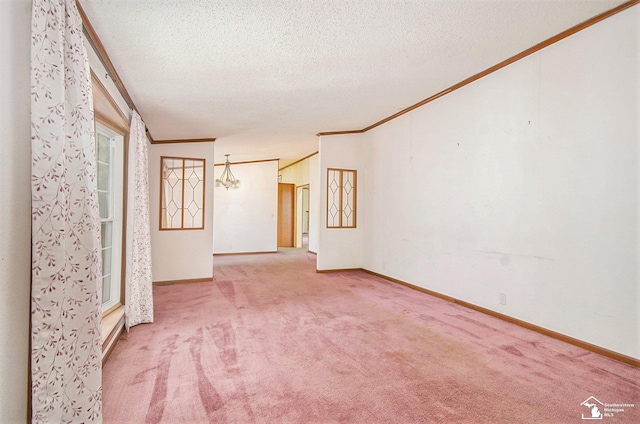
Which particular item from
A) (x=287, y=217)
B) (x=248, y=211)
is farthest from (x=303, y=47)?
(x=287, y=217)

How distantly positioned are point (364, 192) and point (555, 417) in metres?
4.86

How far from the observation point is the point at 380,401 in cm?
204

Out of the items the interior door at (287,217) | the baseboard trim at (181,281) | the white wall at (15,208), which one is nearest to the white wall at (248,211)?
the interior door at (287,217)

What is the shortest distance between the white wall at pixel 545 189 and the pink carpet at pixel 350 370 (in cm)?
36

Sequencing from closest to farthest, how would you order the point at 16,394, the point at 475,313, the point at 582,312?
the point at 16,394, the point at 582,312, the point at 475,313

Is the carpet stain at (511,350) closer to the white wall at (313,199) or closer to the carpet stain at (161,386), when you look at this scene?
the carpet stain at (161,386)

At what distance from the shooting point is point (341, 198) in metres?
6.51

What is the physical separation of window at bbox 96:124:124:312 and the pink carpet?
659 mm

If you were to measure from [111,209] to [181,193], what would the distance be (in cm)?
226

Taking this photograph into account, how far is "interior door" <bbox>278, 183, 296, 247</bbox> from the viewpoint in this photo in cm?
1062

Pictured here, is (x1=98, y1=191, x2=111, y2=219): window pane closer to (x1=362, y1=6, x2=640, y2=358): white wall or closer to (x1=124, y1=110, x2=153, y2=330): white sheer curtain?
(x1=124, y1=110, x2=153, y2=330): white sheer curtain

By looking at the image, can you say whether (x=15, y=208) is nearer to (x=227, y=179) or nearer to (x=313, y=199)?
(x=227, y=179)

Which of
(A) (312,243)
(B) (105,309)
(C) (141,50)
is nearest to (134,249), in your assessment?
(B) (105,309)

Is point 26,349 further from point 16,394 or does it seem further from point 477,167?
point 477,167
